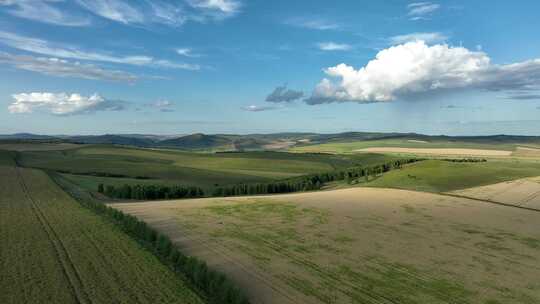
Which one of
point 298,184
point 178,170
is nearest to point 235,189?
point 298,184

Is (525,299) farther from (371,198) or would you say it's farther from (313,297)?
(371,198)

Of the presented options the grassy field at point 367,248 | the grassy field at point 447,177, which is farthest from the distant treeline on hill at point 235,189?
the grassy field at point 367,248

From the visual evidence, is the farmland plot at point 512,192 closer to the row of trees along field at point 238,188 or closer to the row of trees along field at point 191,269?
the row of trees along field at point 238,188

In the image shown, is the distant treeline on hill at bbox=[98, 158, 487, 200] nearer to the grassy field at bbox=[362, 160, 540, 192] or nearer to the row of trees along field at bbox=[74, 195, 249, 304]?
the grassy field at bbox=[362, 160, 540, 192]

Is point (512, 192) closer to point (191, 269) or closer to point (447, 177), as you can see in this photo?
point (447, 177)

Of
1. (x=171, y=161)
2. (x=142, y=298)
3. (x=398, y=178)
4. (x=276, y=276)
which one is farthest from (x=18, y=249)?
(x=171, y=161)

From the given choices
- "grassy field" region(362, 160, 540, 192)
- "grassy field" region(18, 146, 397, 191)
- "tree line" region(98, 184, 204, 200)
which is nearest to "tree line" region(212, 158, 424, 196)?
"tree line" region(98, 184, 204, 200)

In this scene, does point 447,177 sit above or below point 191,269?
below
